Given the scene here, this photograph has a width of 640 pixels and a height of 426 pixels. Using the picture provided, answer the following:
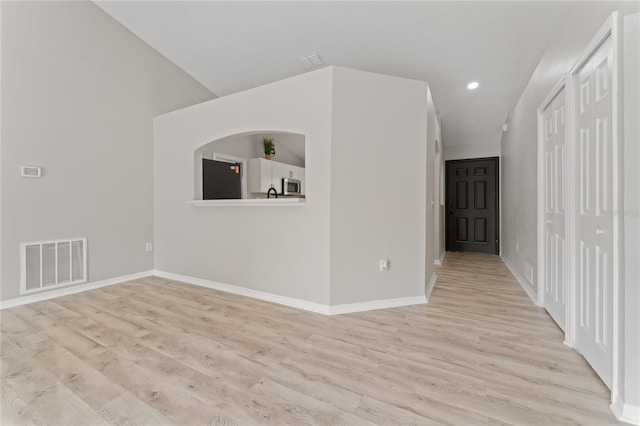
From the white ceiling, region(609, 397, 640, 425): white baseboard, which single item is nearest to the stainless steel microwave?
the white ceiling

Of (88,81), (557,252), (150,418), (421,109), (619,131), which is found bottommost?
(150,418)

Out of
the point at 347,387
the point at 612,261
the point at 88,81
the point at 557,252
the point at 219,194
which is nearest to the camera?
the point at 612,261

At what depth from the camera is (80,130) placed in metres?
3.36

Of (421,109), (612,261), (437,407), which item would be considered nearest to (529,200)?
(421,109)

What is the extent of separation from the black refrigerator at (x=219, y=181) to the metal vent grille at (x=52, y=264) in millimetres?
1584

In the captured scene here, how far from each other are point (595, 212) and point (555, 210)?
77 centimetres

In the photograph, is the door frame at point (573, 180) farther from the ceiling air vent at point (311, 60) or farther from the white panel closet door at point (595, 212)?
the ceiling air vent at point (311, 60)

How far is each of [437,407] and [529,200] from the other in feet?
9.01

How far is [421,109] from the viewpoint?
2.84 metres

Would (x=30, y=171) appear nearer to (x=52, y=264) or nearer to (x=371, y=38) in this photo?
(x=52, y=264)

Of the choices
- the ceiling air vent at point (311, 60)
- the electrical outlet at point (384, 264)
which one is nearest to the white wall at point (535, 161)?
the electrical outlet at point (384, 264)

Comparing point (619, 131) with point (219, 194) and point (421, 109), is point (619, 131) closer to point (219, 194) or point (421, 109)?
point (421, 109)

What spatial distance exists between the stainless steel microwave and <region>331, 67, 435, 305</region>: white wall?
325 cm

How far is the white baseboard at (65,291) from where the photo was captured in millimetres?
2846
